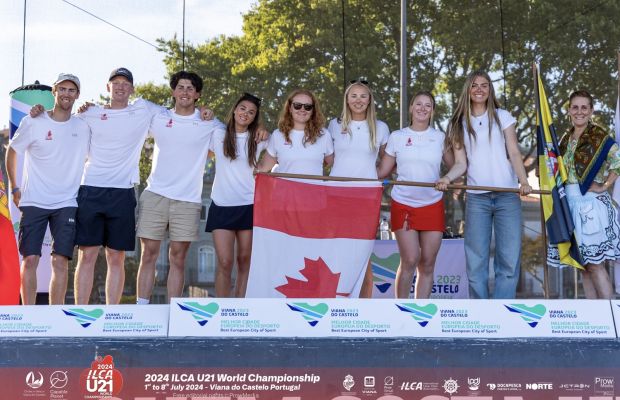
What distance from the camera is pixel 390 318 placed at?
166 inches

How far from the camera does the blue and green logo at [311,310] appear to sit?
13.9 ft

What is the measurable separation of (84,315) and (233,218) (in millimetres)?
1610

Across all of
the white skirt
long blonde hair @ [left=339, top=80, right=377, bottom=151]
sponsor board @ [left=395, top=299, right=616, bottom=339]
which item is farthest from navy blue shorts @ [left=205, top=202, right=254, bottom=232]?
the white skirt

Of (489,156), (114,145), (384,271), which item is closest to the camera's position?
(489,156)

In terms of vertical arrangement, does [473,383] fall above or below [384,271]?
below

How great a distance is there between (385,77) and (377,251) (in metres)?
11.3

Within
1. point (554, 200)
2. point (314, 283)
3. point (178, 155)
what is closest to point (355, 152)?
point (314, 283)

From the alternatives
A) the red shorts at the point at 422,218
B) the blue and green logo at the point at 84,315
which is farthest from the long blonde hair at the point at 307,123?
the blue and green logo at the point at 84,315

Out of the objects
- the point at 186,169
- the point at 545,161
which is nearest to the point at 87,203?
the point at 186,169


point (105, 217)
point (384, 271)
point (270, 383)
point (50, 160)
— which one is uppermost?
point (50, 160)

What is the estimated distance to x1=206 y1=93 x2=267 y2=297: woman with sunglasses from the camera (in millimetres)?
5656

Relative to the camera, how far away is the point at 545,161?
5.47 meters

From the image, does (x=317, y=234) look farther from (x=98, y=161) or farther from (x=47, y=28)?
(x=47, y=28)

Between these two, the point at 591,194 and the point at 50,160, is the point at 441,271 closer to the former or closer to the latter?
the point at 591,194
